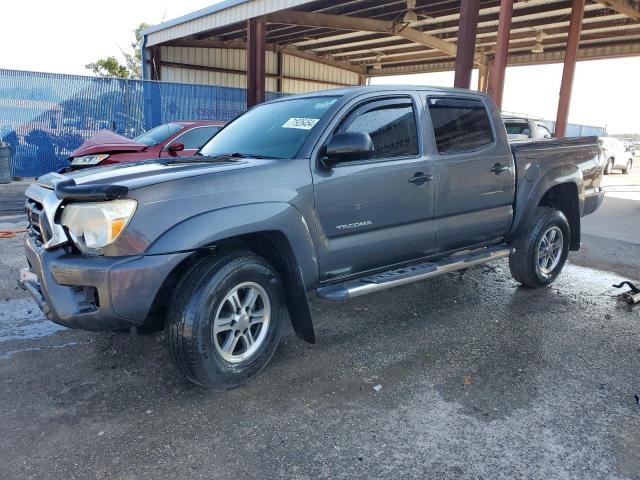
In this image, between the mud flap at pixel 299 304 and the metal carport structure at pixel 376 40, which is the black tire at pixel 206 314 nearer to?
the mud flap at pixel 299 304

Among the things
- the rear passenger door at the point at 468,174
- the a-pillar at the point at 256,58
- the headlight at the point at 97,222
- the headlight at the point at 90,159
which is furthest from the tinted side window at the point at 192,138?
the a-pillar at the point at 256,58

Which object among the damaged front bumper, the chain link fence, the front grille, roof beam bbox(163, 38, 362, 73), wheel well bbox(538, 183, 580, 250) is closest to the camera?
the damaged front bumper


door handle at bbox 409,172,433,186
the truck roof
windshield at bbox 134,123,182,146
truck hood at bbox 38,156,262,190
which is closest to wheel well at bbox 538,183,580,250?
the truck roof

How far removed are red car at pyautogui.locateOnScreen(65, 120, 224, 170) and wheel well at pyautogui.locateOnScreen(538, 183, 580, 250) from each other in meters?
4.83

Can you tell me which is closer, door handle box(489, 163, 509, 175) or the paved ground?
the paved ground

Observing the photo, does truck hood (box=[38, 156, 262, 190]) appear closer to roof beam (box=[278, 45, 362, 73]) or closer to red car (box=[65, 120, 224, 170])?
red car (box=[65, 120, 224, 170])

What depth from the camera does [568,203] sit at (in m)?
5.43

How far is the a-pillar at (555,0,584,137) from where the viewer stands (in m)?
13.1

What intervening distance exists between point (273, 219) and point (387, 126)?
135cm

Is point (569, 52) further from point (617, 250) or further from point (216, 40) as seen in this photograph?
point (216, 40)

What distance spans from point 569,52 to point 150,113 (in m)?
11.8

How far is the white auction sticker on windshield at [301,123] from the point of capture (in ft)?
11.5

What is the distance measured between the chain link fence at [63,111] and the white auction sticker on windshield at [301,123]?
35.7 ft

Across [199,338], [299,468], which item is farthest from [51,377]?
[299,468]
